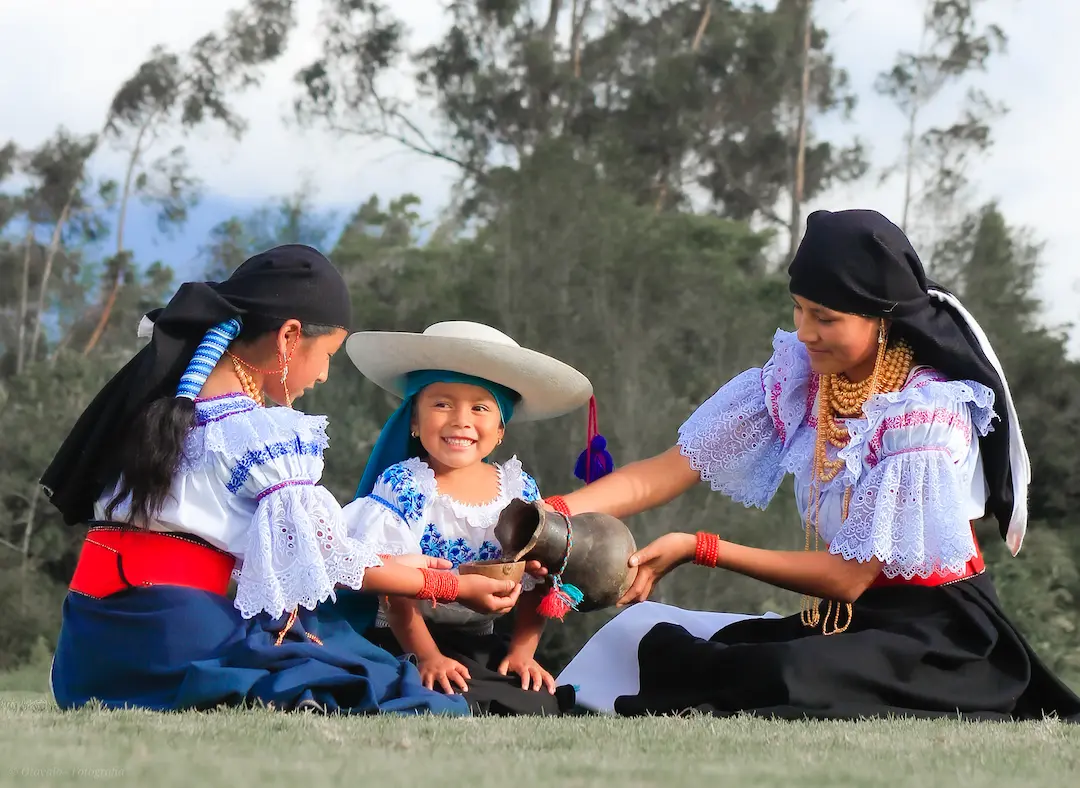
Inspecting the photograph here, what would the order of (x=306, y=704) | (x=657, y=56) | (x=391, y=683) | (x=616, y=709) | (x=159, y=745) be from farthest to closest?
(x=657, y=56) → (x=616, y=709) → (x=391, y=683) → (x=306, y=704) → (x=159, y=745)

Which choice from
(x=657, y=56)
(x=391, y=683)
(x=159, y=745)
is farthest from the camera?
(x=657, y=56)

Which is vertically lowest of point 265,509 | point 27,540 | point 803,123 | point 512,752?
point 512,752

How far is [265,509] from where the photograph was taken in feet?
13.7

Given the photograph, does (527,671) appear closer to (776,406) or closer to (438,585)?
Result: (438,585)

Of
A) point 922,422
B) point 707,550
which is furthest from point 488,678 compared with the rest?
point 922,422

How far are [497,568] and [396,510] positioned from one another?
519 millimetres

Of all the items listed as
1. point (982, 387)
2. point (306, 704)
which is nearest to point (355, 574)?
point (306, 704)

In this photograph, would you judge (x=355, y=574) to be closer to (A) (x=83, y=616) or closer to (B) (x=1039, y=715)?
(A) (x=83, y=616)

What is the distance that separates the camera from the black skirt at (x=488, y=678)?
4.65 meters

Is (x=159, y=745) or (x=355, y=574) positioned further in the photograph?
(x=355, y=574)

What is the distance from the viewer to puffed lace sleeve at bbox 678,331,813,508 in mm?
5113

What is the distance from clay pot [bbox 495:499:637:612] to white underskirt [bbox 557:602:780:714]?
1.81ft

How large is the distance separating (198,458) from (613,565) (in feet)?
4.25

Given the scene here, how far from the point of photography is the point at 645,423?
11.6 meters
